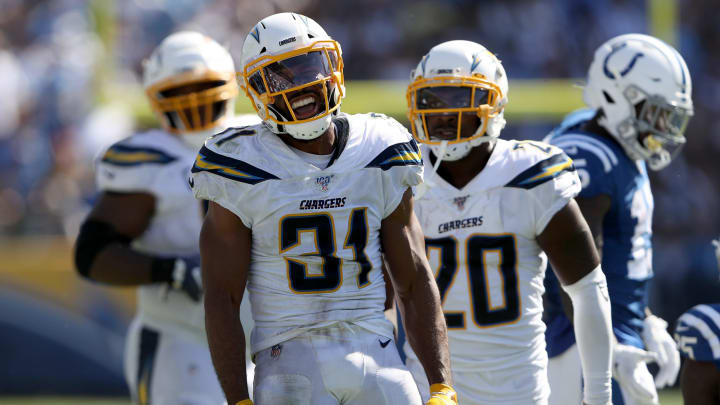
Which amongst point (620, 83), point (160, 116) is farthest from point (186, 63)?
point (620, 83)

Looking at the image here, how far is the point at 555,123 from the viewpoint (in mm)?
8375

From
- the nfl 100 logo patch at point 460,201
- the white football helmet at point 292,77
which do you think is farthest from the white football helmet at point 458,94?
the white football helmet at point 292,77

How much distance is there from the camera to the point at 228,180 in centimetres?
241

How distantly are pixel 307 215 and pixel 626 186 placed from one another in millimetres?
1511

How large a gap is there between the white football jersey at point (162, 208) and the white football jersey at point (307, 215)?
4.77 feet

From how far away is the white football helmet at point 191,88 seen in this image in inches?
161

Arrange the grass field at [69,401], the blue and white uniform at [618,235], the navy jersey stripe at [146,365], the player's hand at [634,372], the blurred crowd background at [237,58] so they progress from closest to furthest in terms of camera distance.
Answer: the player's hand at [634,372], the blue and white uniform at [618,235], the navy jersey stripe at [146,365], the grass field at [69,401], the blurred crowd background at [237,58]

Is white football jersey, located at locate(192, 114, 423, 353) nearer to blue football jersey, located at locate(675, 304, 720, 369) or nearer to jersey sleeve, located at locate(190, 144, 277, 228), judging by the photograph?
jersey sleeve, located at locate(190, 144, 277, 228)

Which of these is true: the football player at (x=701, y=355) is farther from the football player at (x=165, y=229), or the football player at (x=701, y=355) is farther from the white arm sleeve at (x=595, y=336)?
the football player at (x=165, y=229)

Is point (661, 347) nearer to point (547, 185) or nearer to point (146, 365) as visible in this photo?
point (547, 185)

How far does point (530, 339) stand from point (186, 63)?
185cm

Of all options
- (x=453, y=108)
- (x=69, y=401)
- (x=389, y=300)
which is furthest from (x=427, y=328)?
(x=69, y=401)

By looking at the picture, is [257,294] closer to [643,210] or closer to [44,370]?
[643,210]

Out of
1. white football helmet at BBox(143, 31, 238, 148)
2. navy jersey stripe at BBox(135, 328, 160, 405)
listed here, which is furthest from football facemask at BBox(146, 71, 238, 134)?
navy jersey stripe at BBox(135, 328, 160, 405)
